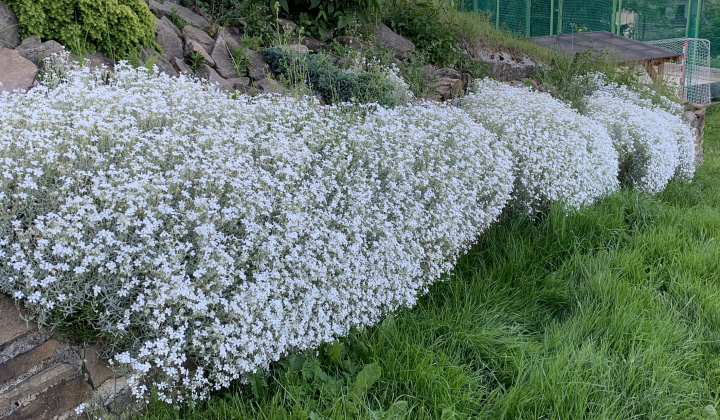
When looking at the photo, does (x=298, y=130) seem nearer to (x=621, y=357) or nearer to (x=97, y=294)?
→ (x=97, y=294)

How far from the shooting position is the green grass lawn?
257 centimetres

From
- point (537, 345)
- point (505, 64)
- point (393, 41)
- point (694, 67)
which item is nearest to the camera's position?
point (537, 345)

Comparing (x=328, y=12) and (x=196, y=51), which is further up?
(x=328, y=12)

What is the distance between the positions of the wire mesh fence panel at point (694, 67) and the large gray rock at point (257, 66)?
1029 cm

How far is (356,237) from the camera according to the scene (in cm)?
288

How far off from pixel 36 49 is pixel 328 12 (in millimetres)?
3095

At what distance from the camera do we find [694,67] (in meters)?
13.6

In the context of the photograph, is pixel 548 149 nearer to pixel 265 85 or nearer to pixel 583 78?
pixel 265 85

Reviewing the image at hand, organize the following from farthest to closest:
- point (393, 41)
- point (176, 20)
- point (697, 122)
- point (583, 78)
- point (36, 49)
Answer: point (697, 122) < point (583, 78) < point (393, 41) < point (176, 20) < point (36, 49)

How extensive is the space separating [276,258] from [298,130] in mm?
1279

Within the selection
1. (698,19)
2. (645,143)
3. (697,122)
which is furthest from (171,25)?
(698,19)

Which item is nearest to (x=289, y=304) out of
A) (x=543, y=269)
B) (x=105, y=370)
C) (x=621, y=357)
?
(x=105, y=370)

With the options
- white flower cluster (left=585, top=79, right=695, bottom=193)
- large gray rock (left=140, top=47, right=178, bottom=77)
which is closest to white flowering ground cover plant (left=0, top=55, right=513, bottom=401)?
large gray rock (left=140, top=47, right=178, bottom=77)

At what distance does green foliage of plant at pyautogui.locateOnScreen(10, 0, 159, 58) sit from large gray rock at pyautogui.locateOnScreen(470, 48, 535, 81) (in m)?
Answer: 5.12
